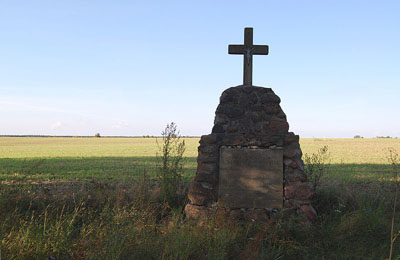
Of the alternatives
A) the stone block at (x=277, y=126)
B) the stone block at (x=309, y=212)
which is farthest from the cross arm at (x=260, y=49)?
the stone block at (x=309, y=212)

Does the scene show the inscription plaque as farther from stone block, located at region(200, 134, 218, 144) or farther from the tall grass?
the tall grass

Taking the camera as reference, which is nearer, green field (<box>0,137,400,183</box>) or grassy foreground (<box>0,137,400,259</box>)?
grassy foreground (<box>0,137,400,259</box>)

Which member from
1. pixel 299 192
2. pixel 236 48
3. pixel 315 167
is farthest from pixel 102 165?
pixel 299 192

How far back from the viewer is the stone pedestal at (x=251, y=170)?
5688mm

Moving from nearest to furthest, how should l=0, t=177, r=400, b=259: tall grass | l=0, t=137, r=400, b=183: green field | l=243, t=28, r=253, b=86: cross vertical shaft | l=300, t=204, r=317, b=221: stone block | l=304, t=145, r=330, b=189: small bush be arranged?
l=0, t=177, r=400, b=259: tall grass
l=300, t=204, r=317, b=221: stone block
l=243, t=28, r=253, b=86: cross vertical shaft
l=304, t=145, r=330, b=189: small bush
l=0, t=137, r=400, b=183: green field

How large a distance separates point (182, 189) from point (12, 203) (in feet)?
10.9

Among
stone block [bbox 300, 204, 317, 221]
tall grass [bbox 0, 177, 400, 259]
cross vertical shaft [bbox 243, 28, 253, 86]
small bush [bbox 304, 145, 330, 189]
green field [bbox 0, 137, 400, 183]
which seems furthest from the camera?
green field [bbox 0, 137, 400, 183]

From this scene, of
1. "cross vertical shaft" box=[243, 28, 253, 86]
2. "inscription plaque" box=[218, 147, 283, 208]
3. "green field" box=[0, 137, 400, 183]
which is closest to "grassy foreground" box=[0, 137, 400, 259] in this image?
"inscription plaque" box=[218, 147, 283, 208]

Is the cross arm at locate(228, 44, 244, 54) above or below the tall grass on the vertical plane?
above

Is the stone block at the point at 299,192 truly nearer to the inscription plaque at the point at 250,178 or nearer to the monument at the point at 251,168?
the monument at the point at 251,168

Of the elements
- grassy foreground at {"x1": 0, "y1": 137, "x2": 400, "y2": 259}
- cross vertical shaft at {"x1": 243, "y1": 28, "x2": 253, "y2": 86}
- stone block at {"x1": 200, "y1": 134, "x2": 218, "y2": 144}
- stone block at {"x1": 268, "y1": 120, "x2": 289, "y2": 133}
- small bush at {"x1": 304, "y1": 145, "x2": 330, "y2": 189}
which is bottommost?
grassy foreground at {"x1": 0, "y1": 137, "x2": 400, "y2": 259}

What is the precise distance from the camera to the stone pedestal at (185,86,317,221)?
569cm

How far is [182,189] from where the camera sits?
6.96 meters

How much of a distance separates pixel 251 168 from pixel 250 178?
186 mm
